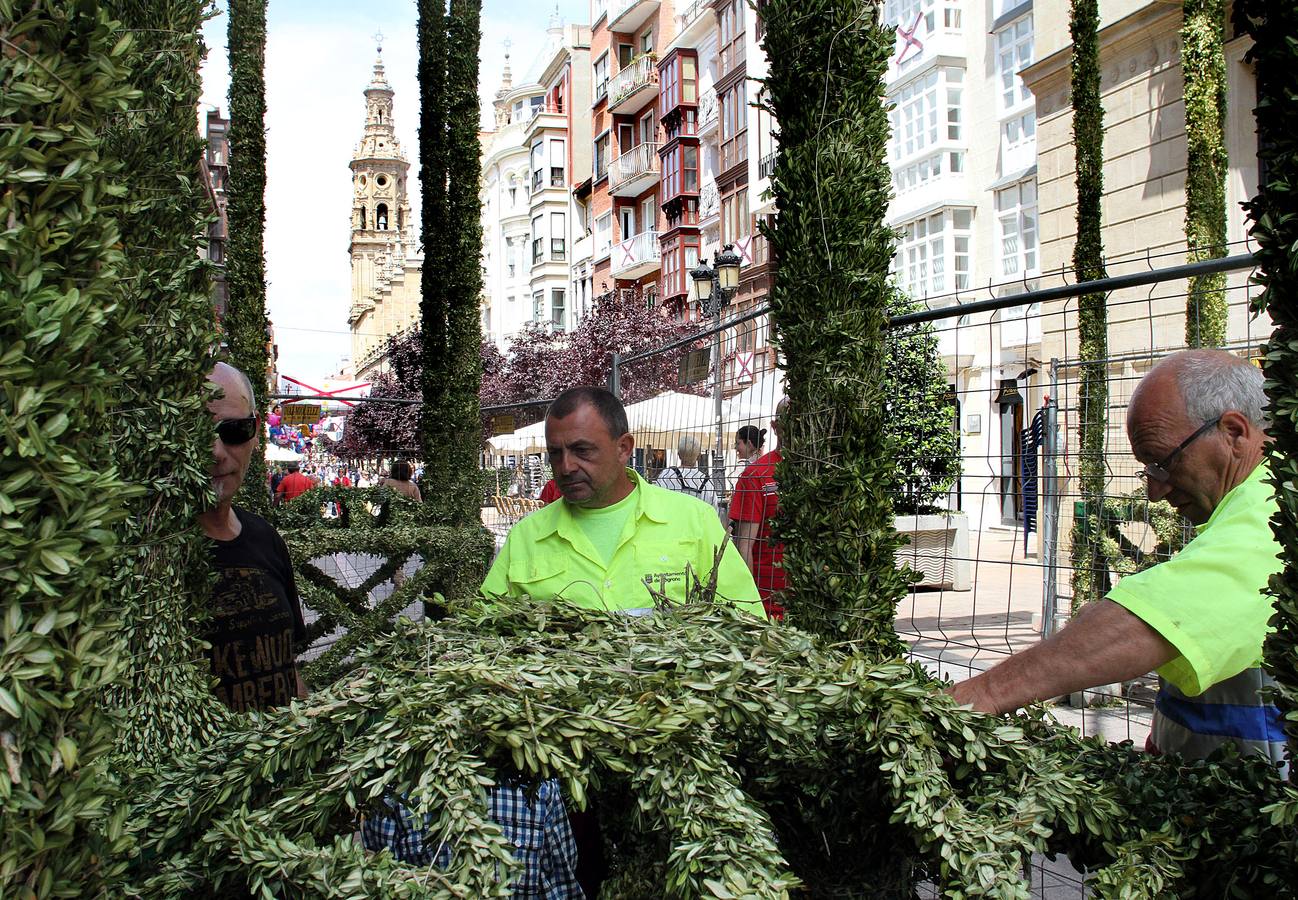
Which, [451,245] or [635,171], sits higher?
[635,171]

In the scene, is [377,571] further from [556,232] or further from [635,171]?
[556,232]

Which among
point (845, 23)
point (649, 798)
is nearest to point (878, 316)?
point (845, 23)

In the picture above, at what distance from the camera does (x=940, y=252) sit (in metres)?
28.2

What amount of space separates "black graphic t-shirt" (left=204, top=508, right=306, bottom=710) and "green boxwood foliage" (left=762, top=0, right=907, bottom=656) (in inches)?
64.5

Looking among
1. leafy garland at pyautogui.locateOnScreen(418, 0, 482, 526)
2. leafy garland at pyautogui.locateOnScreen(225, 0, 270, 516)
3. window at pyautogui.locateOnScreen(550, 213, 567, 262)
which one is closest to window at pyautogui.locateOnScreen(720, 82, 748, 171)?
window at pyautogui.locateOnScreen(550, 213, 567, 262)

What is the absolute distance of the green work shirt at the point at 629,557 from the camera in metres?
3.33

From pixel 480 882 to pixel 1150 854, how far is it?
1.16m

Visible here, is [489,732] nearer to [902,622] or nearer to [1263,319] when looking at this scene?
[902,622]

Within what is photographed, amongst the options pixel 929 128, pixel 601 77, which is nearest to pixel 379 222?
pixel 601 77

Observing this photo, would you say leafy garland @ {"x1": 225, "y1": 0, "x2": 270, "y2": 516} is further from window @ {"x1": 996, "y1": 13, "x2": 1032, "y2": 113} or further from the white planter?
window @ {"x1": 996, "y1": 13, "x2": 1032, "y2": 113}

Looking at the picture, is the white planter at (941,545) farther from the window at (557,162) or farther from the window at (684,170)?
the window at (557,162)

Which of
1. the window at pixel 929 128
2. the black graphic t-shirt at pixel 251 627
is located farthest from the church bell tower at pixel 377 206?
the black graphic t-shirt at pixel 251 627

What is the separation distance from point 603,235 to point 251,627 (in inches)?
2094

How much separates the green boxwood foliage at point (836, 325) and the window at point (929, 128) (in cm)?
2566
